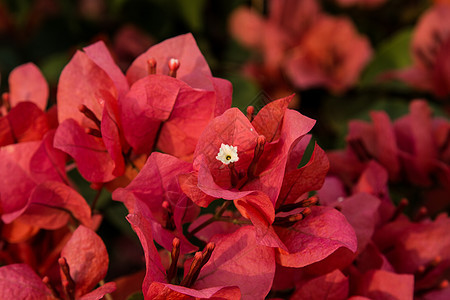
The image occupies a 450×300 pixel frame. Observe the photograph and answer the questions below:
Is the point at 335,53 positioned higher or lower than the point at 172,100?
lower

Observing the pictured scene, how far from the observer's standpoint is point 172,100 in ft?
1.14

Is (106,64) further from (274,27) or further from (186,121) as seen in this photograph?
(274,27)

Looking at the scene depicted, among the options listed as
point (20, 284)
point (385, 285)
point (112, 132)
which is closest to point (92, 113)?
point (112, 132)

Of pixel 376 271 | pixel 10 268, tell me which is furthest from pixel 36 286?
pixel 376 271

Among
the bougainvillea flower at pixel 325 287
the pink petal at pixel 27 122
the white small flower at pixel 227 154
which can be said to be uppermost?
the white small flower at pixel 227 154

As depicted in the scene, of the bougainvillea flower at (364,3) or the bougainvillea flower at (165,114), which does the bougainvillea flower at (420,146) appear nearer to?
the bougainvillea flower at (165,114)

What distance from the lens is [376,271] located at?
1.19 ft

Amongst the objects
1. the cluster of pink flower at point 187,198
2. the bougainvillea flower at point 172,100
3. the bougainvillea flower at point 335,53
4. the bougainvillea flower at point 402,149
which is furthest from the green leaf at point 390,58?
the bougainvillea flower at point 172,100

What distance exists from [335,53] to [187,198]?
0.61m

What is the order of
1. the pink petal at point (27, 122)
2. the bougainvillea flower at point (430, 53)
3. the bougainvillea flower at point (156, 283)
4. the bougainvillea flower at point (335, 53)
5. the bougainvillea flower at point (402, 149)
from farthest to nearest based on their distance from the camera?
the bougainvillea flower at point (335, 53), the bougainvillea flower at point (430, 53), the bougainvillea flower at point (402, 149), the pink petal at point (27, 122), the bougainvillea flower at point (156, 283)

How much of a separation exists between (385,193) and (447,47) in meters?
0.38

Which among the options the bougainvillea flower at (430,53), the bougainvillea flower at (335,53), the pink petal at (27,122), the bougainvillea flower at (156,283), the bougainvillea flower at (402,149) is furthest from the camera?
the bougainvillea flower at (335,53)

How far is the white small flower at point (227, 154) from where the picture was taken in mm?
301

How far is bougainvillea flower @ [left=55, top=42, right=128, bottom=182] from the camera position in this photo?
0.34 metres
